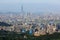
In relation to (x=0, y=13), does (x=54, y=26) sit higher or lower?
lower

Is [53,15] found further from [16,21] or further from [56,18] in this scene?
[16,21]

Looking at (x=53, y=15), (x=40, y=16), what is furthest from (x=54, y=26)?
(x=53, y=15)

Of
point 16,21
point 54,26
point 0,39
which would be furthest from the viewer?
point 16,21

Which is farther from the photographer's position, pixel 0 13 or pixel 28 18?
pixel 28 18

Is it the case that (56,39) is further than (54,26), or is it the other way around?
(54,26)

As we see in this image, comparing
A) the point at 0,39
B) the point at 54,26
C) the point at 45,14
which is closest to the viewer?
the point at 0,39

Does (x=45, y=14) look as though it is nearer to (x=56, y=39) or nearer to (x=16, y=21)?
(x=16, y=21)

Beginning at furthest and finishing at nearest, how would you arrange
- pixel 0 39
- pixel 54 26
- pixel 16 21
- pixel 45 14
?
1. pixel 45 14
2. pixel 16 21
3. pixel 54 26
4. pixel 0 39

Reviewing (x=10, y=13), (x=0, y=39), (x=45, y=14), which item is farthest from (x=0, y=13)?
(x=0, y=39)

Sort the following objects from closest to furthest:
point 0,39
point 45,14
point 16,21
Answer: point 0,39, point 16,21, point 45,14
